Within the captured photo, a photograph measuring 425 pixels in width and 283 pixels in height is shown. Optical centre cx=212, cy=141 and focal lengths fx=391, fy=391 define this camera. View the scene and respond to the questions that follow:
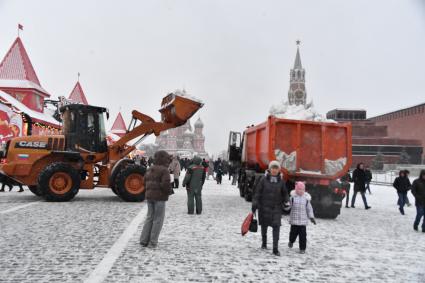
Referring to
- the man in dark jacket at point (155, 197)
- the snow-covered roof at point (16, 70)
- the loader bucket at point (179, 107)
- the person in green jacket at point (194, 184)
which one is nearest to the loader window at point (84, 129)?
the loader bucket at point (179, 107)

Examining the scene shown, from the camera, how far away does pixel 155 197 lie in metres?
6.98

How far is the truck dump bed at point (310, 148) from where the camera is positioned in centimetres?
1180

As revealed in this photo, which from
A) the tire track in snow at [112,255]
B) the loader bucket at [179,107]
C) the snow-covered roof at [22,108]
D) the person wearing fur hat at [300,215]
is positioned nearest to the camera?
the tire track in snow at [112,255]

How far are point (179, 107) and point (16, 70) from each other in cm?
2250

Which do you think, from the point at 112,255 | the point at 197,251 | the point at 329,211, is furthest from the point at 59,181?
the point at 329,211

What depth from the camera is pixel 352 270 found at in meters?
5.95

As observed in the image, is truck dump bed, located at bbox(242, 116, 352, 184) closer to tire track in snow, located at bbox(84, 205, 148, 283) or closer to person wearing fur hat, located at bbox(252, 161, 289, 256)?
person wearing fur hat, located at bbox(252, 161, 289, 256)

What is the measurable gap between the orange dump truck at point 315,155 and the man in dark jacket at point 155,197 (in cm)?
528

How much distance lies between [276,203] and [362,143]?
8413 cm

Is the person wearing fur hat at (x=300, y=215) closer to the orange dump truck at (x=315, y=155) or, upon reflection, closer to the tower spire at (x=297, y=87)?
A: the orange dump truck at (x=315, y=155)

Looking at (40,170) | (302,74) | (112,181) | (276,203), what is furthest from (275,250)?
(302,74)

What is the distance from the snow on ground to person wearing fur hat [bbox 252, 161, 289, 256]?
21.7 inches

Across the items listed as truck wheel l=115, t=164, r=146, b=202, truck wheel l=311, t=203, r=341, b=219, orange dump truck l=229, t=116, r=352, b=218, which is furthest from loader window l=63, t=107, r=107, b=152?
truck wheel l=311, t=203, r=341, b=219

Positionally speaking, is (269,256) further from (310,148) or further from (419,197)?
(310,148)
